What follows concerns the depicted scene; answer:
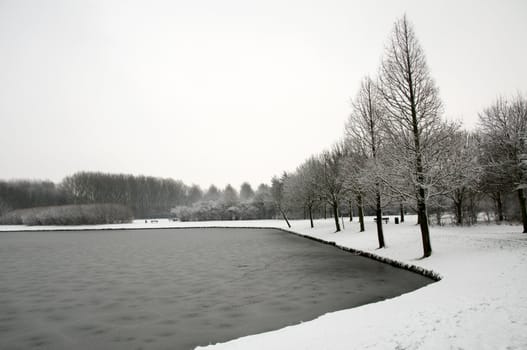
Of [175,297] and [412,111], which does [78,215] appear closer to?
[175,297]

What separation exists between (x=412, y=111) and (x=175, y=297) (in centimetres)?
1478

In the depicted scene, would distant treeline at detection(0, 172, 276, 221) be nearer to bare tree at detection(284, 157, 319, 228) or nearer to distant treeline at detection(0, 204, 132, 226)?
distant treeline at detection(0, 204, 132, 226)

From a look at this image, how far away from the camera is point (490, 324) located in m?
6.79

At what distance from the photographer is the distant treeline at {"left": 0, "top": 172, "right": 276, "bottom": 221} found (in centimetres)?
10244

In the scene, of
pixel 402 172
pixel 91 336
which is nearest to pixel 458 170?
pixel 402 172

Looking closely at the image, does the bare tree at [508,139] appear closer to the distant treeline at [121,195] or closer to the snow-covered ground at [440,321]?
the snow-covered ground at [440,321]

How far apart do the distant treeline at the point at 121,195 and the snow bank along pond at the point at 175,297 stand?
78117 millimetres

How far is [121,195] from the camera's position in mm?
144250

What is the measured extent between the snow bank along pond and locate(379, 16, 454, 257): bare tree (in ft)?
16.8

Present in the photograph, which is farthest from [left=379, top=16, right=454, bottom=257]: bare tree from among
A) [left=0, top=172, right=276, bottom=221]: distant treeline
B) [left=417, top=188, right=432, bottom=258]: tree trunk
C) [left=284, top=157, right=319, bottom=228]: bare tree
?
[left=0, top=172, right=276, bottom=221]: distant treeline

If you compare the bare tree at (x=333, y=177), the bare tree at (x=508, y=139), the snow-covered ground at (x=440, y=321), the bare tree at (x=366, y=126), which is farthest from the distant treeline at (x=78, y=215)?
the snow-covered ground at (x=440, y=321)

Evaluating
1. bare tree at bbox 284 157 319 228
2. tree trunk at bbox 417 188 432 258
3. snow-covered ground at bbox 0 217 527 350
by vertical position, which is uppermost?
bare tree at bbox 284 157 319 228

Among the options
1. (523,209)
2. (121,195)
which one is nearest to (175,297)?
(523,209)

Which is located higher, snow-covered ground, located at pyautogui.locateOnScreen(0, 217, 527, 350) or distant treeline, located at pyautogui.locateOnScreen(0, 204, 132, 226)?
distant treeline, located at pyautogui.locateOnScreen(0, 204, 132, 226)
